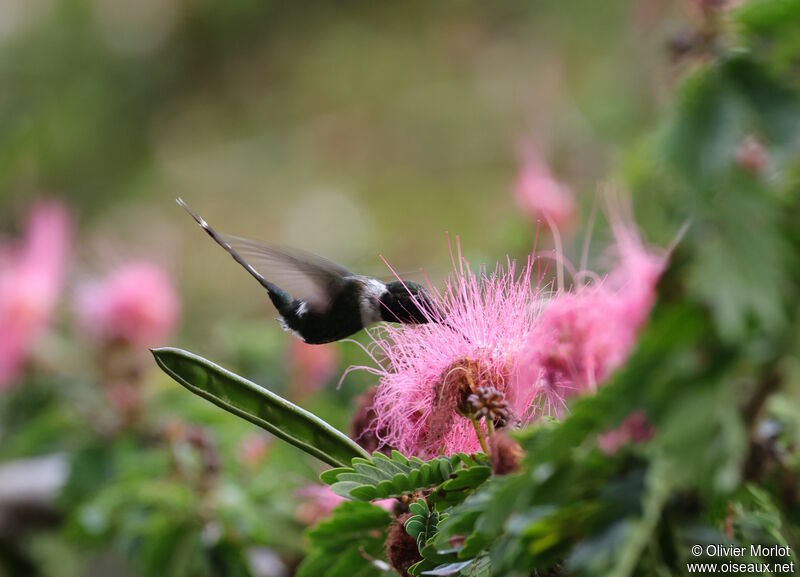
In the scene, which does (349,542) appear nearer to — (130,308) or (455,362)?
(455,362)

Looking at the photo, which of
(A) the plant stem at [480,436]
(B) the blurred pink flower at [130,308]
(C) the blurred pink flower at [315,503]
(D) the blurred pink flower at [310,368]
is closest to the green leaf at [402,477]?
(A) the plant stem at [480,436]

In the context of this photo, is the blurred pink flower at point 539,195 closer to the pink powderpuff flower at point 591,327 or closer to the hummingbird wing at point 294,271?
the hummingbird wing at point 294,271

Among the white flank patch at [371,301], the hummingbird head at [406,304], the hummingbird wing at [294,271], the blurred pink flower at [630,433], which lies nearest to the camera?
the blurred pink flower at [630,433]

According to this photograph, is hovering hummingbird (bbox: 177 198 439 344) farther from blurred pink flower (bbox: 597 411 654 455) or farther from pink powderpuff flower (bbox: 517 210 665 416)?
blurred pink flower (bbox: 597 411 654 455)

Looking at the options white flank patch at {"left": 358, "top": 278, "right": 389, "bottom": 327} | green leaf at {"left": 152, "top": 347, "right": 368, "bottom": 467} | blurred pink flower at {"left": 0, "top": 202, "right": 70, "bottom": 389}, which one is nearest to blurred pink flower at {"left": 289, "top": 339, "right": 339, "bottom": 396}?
blurred pink flower at {"left": 0, "top": 202, "right": 70, "bottom": 389}

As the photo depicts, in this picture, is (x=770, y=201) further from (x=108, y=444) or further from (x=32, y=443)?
(x=32, y=443)

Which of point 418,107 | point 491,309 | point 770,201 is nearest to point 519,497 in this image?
point 770,201

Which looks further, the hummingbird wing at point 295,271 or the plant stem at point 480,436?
the hummingbird wing at point 295,271
